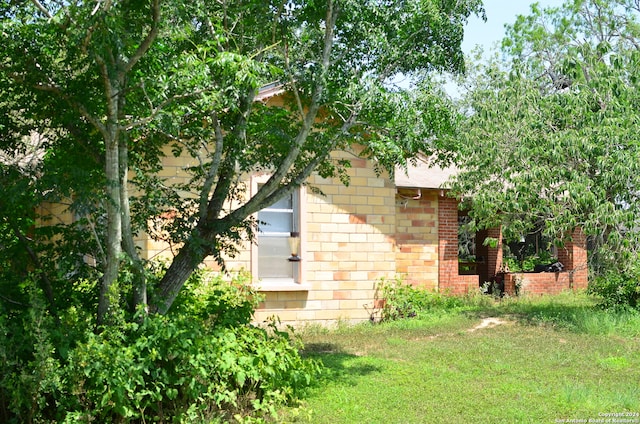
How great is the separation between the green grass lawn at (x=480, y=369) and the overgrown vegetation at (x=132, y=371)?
0.75m

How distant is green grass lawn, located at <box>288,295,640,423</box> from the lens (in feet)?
23.8

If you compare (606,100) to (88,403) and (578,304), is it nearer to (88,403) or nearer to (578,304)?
(578,304)

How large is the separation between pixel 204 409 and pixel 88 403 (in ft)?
3.50

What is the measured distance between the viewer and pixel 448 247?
1692cm

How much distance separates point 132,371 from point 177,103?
256 centimetres

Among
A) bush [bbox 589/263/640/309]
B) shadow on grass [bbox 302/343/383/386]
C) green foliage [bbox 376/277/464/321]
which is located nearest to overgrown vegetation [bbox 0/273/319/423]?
shadow on grass [bbox 302/343/383/386]

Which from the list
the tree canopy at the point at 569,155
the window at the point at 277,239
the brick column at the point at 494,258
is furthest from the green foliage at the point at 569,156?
the brick column at the point at 494,258

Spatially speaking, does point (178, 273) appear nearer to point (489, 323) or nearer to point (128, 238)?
point (128, 238)

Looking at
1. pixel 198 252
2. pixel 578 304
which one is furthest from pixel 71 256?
pixel 578 304

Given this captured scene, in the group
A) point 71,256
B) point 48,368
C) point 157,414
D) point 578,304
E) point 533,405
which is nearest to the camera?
point 48,368

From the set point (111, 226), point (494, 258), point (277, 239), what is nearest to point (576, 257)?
point (494, 258)

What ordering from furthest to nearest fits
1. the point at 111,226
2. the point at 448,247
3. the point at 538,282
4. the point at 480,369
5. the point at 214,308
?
the point at 538,282
the point at 448,247
the point at 480,369
the point at 214,308
the point at 111,226

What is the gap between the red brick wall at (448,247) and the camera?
16.8 metres

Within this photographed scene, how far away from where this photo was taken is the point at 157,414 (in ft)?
21.5
